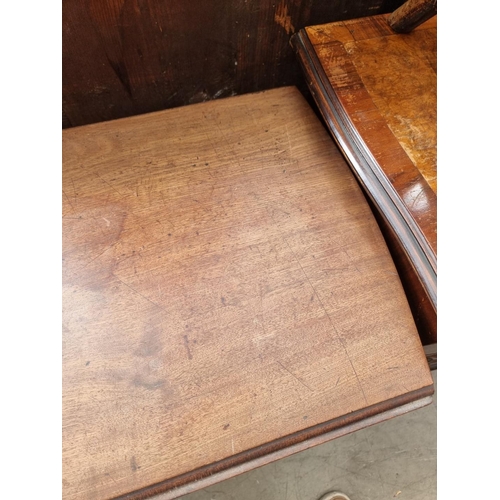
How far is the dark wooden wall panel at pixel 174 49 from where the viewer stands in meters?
0.95

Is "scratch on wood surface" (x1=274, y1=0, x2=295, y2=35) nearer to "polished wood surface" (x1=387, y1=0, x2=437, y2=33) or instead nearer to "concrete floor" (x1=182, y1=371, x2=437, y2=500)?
"polished wood surface" (x1=387, y1=0, x2=437, y2=33)

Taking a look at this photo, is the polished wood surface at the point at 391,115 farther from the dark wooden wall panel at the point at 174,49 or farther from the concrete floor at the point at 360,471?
the concrete floor at the point at 360,471

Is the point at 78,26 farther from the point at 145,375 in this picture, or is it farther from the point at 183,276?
the point at 145,375

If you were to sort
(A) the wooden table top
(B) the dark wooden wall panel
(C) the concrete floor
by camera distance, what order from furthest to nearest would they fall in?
(C) the concrete floor
(B) the dark wooden wall panel
(A) the wooden table top

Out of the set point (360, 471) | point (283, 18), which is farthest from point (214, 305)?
point (360, 471)

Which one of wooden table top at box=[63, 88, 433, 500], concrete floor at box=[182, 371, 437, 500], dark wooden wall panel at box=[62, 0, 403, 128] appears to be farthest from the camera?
concrete floor at box=[182, 371, 437, 500]

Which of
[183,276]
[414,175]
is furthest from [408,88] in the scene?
[183,276]

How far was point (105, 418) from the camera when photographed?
0.79m

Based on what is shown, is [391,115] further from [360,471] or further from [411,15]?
[360,471]

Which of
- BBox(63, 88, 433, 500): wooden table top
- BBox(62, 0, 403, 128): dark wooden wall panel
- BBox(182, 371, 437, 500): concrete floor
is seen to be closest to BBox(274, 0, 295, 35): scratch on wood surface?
BBox(62, 0, 403, 128): dark wooden wall panel

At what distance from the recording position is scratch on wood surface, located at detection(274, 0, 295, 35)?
104 cm

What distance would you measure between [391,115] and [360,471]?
1.16 m

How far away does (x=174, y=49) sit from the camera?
1044mm

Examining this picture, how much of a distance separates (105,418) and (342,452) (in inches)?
39.8
